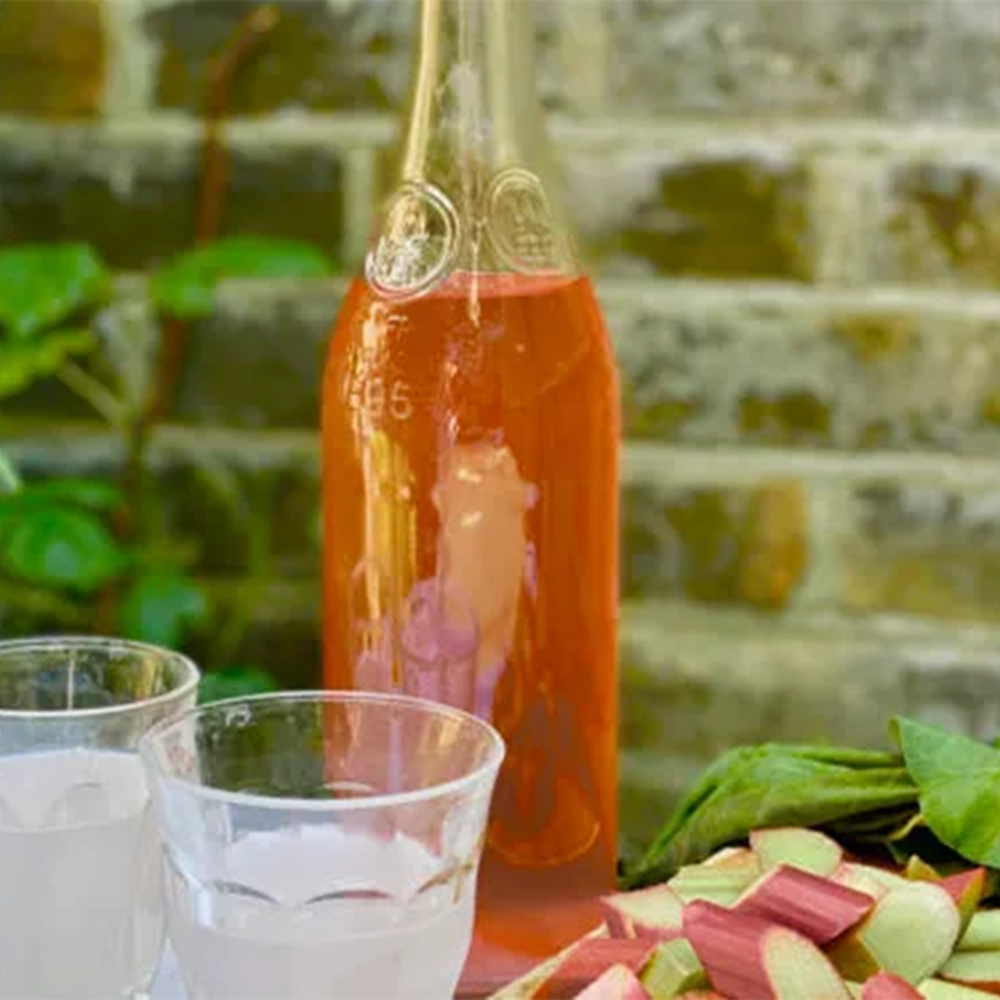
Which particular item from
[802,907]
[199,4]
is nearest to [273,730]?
[802,907]

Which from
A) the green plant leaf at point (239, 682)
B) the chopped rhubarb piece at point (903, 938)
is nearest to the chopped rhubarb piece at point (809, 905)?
the chopped rhubarb piece at point (903, 938)

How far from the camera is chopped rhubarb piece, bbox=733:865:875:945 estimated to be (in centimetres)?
55

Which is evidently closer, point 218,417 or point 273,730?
point 273,730

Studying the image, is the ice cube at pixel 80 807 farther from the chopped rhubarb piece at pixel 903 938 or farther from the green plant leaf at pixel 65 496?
the green plant leaf at pixel 65 496

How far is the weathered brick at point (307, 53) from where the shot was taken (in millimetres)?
1238

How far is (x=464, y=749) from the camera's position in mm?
539

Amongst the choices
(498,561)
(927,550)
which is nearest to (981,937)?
(498,561)

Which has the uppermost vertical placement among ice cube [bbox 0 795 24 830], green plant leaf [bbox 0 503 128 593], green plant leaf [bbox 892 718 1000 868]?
ice cube [bbox 0 795 24 830]

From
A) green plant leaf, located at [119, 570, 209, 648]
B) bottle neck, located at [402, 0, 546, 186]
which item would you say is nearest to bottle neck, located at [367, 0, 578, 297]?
bottle neck, located at [402, 0, 546, 186]

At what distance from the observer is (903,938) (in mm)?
561

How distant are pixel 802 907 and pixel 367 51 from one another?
0.79m

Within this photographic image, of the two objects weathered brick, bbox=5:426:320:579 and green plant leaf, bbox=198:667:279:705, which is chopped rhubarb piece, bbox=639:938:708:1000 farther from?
weathered brick, bbox=5:426:320:579

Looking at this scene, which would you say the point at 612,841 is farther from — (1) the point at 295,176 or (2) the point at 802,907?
(1) the point at 295,176

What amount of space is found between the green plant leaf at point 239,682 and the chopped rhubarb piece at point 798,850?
0.30 metres
